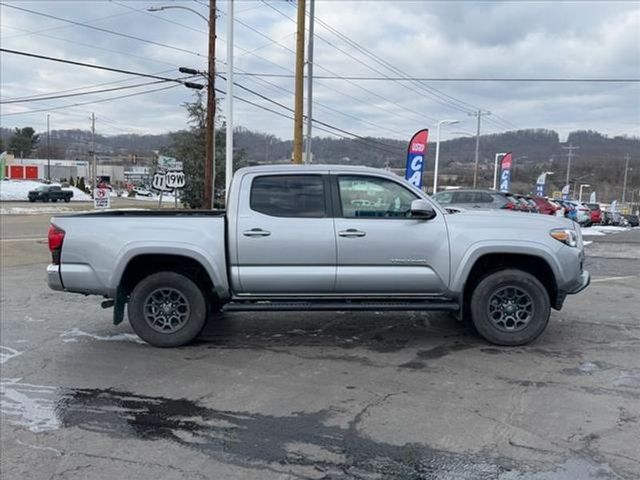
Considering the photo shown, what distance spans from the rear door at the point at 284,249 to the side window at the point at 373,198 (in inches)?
9.3

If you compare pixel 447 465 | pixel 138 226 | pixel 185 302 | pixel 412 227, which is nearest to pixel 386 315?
pixel 412 227

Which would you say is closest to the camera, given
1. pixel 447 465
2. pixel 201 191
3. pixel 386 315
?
pixel 447 465

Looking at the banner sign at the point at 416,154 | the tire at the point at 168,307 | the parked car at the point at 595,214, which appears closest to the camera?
the tire at the point at 168,307

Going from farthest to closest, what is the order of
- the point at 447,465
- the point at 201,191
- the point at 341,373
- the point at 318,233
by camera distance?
the point at 201,191 → the point at 318,233 → the point at 341,373 → the point at 447,465

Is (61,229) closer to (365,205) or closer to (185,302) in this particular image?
(185,302)

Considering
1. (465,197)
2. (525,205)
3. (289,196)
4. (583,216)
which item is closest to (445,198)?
(465,197)

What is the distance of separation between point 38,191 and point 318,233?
57626 millimetres

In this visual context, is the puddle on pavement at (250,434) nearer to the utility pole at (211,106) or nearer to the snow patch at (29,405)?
the snow patch at (29,405)

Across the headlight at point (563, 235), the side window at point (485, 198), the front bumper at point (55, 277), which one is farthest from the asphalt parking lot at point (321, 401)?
the side window at point (485, 198)

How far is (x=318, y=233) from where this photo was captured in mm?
5949

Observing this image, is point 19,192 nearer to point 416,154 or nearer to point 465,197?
point 416,154

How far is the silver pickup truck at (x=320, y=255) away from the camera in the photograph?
595cm

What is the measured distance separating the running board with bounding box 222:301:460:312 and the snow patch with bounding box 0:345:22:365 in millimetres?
2226

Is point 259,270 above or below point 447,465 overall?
above
